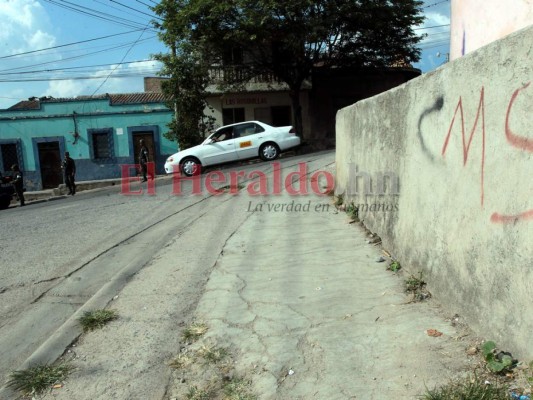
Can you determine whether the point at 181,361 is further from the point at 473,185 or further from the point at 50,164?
the point at 50,164

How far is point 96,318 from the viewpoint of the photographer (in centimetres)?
441

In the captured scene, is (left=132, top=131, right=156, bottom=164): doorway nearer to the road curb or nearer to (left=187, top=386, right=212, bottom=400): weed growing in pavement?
the road curb

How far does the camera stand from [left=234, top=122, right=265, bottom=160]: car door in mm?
16359

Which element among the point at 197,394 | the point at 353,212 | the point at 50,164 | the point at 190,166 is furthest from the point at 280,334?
the point at 50,164

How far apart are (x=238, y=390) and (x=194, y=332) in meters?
1.02

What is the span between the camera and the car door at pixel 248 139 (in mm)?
16359

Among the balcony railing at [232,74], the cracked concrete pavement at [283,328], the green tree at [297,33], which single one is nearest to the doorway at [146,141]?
the balcony railing at [232,74]

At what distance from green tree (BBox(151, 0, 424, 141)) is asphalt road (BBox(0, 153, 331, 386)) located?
372 inches

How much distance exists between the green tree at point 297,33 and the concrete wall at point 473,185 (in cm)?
1516

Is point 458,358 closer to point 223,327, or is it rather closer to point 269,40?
point 223,327

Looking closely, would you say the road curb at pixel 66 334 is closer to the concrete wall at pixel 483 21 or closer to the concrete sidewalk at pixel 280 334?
the concrete sidewalk at pixel 280 334

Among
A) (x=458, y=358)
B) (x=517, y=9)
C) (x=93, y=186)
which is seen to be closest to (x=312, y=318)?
(x=458, y=358)

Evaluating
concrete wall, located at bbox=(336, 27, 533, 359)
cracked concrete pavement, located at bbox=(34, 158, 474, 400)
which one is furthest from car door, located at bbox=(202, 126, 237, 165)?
concrete wall, located at bbox=(336, 27, 533, 359)

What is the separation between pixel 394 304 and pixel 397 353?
85 cm
